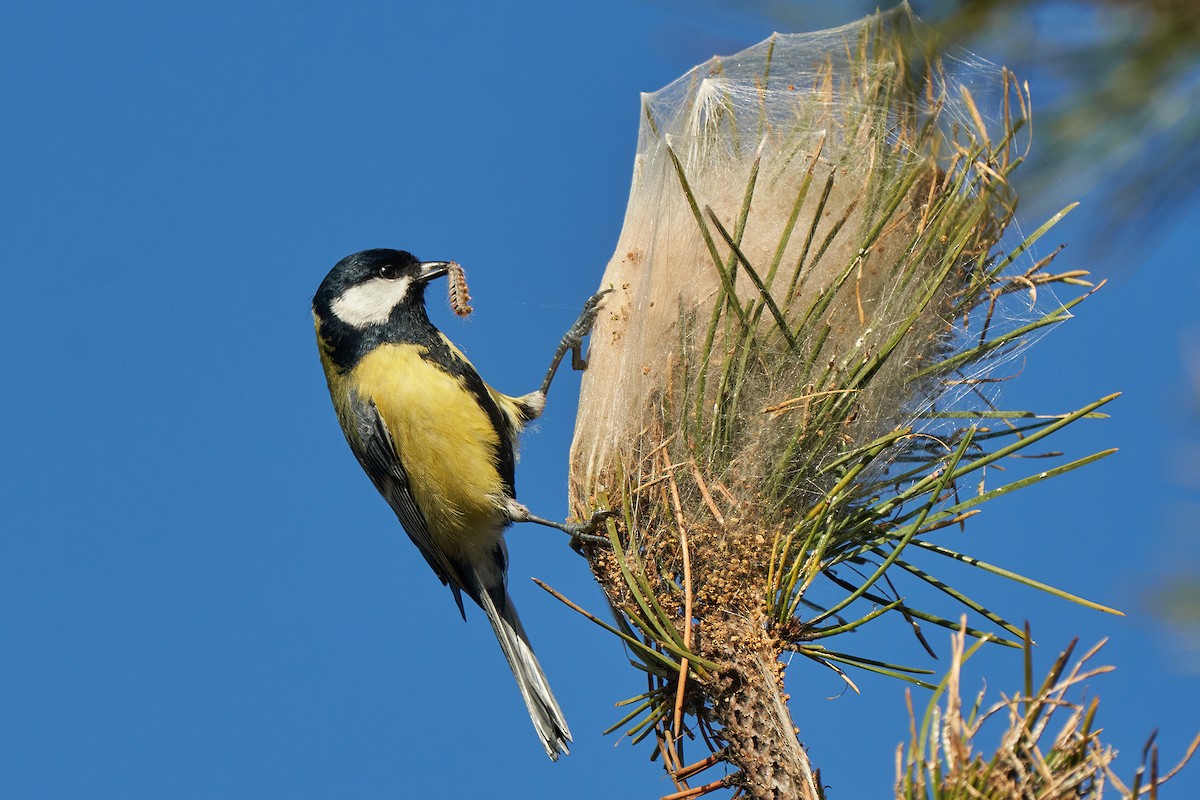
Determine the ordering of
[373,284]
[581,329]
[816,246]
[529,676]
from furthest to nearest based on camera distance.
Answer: [373,284], [529,676], [581,329], [816,246]

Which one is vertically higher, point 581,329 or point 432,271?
point 432,271

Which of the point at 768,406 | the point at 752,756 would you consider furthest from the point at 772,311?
the point at 752,756

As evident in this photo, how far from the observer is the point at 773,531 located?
216 centimetres

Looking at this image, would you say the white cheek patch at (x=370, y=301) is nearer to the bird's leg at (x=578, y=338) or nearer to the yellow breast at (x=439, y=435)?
the yellow breast at (x=439, y=435)

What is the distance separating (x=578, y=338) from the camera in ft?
10.5

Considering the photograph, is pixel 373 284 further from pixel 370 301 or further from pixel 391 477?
pixel 391 477

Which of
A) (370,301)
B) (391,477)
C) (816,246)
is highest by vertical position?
(370,301)

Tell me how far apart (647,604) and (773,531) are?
270 mm

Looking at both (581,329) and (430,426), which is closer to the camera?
(581,329)

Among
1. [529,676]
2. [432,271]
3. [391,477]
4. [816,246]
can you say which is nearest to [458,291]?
[432,271]

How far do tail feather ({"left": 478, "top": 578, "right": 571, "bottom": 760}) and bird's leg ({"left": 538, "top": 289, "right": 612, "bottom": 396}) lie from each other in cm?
74

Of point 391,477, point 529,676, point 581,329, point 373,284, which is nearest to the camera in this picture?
point 581,329

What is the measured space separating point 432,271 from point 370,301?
9.0 inches

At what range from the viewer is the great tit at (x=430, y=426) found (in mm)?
3594
